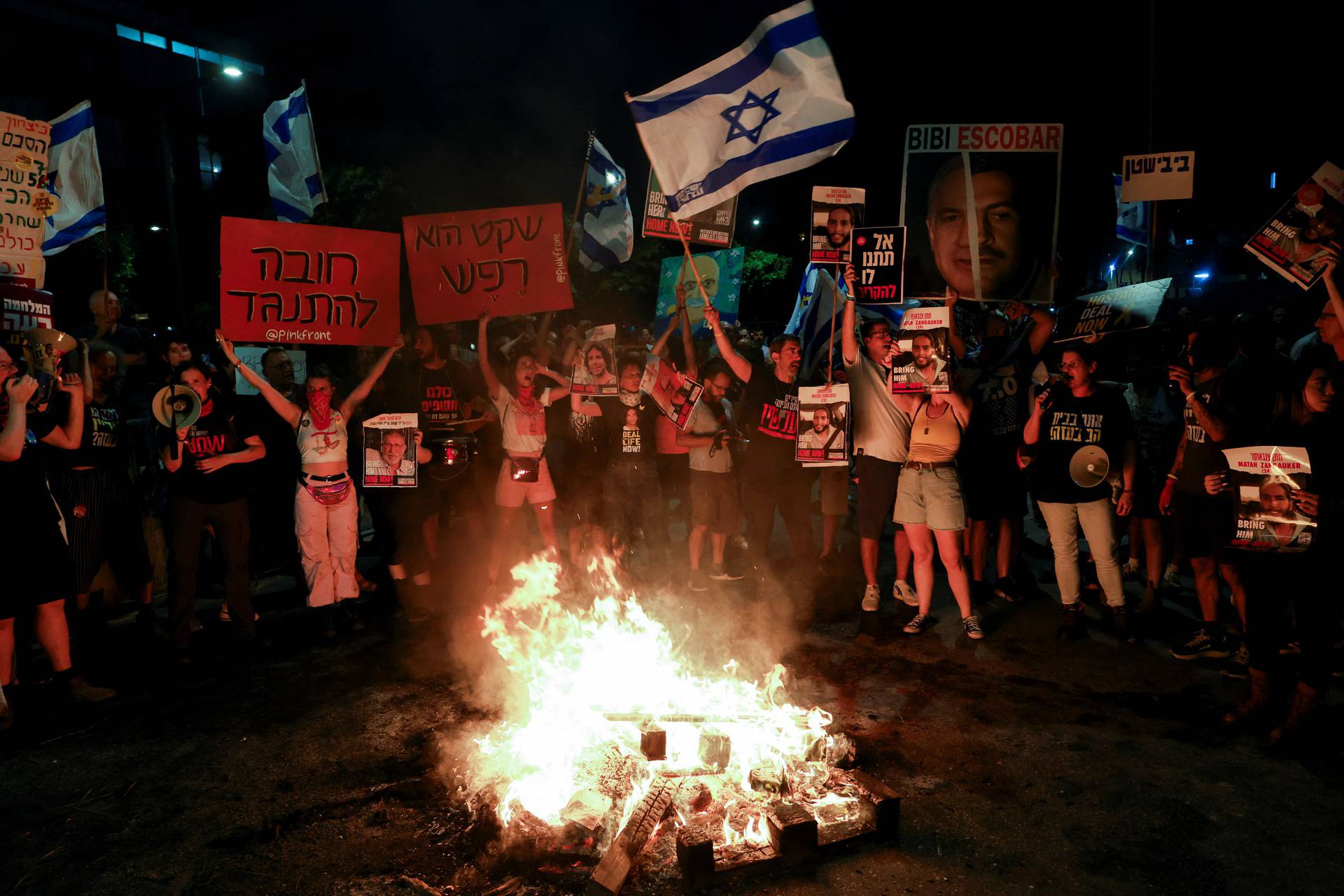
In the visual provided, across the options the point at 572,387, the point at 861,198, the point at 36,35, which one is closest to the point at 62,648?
the point at 572,387

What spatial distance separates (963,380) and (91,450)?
7.51 meters

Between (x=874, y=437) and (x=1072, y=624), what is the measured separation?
2173 millimetres

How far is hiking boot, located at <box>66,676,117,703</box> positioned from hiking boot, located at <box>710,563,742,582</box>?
5085 millimetres

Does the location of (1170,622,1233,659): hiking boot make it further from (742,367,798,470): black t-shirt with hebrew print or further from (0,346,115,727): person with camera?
(0,346,115,727): person with camera

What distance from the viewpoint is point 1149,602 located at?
6.95m

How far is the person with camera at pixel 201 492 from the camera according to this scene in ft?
20.6

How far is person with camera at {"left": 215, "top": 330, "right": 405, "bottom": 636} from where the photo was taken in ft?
21.6

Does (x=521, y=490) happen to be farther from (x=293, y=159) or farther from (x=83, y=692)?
(x=293, y=159)

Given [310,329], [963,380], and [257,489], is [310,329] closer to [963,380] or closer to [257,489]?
[257,489]

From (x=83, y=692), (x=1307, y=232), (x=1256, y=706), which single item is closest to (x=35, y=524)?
(x=83, y=692)

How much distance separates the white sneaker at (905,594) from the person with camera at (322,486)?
479 cm

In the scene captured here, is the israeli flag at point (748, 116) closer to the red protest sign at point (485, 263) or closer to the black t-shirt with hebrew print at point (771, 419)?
the red protest sign at point (485, 263)

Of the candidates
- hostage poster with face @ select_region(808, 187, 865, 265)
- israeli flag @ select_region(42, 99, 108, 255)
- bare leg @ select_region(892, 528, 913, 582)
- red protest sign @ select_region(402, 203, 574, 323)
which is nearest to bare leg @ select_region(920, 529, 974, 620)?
bare leg @ select_region(892, 528, 913, 582)

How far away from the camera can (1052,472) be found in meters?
6.41
